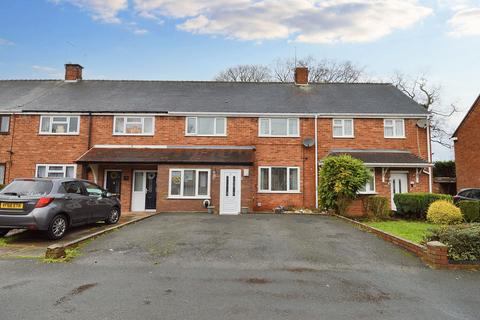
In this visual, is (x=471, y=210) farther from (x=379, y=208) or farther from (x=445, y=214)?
Result: (x=379, y=208)

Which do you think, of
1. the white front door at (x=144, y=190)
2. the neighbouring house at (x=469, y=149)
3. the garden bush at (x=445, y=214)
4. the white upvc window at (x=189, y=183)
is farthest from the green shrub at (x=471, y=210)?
the white front door at (x=144, y=190)

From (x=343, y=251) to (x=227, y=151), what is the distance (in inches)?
392

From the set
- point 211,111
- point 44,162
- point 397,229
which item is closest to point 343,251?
point 397,229

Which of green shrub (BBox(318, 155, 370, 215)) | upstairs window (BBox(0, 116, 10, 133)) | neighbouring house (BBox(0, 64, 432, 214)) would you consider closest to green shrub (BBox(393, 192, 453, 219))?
green shrub (BBox(318, 155, 370, 215))

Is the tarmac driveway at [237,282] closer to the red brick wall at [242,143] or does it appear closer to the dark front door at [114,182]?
the red brick wall at [242,143]

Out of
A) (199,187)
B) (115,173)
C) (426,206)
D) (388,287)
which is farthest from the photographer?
(115,173)

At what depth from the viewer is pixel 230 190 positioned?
15641mm

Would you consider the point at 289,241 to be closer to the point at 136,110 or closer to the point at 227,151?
the point at 227,151

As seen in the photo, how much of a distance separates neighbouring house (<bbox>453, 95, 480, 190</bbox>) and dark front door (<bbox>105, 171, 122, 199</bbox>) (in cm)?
2163

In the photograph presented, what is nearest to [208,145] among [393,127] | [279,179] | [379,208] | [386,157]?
[279,179]

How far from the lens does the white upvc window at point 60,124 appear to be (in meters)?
17.1

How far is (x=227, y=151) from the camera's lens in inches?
657

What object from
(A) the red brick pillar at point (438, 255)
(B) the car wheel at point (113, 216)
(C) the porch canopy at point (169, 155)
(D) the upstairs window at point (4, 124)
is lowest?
(A) the red brick pillar at point (438, 255)

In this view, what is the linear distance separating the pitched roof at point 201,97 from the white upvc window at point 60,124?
0.43m
